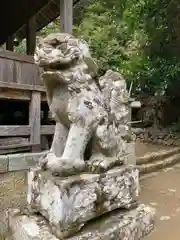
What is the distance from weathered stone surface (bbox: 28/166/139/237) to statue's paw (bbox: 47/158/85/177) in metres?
0.02

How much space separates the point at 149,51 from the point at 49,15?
2.46 m

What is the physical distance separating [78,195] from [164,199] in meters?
2.27

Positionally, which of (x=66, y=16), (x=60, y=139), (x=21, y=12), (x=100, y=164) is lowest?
(x=100, y=164)

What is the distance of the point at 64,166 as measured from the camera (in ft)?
3.68

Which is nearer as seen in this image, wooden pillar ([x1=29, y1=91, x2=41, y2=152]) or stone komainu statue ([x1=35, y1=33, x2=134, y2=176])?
stone komainu statue ([x1=35, y1=33, x2=134, y2=176])

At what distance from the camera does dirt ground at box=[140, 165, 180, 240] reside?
7.38 ft

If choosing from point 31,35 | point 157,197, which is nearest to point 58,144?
point 157,197

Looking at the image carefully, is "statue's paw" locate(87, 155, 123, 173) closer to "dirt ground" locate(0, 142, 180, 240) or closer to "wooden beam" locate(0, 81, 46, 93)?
"dirt ground" locate(0, 142, 180, 240)

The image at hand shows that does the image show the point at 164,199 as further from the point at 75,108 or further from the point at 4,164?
the point at 75,108

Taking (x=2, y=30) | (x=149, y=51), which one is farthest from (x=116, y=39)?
(x=2, y=30)

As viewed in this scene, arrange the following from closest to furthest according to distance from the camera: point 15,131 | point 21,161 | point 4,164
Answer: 1. point 4,164
2. point 21,161
3. point 15,131

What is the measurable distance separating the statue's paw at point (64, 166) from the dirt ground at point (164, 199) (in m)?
0.98

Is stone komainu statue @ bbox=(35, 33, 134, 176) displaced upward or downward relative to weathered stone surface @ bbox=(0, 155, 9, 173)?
upward

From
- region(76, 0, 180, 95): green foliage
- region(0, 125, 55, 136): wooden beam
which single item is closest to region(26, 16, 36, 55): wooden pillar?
region(76, 0, 180, 95): green foliage
